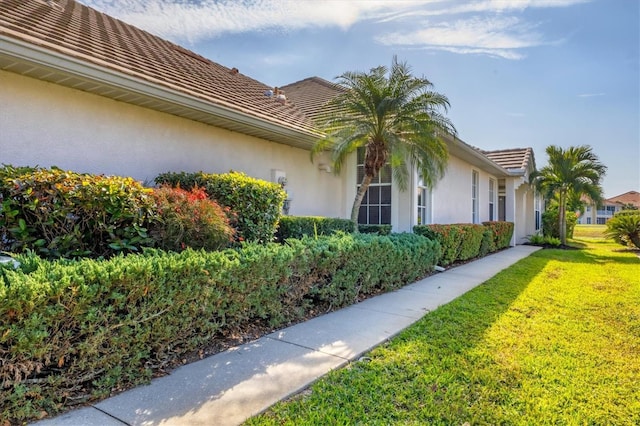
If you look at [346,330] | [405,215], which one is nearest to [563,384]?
[346,330]

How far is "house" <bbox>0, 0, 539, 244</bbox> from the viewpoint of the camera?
516cm

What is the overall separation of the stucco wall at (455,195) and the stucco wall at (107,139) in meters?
6.48

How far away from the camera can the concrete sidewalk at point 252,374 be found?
2.80m

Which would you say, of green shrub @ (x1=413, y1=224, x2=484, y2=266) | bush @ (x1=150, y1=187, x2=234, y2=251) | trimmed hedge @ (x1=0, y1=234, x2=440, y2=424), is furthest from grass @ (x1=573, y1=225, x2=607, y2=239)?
bush @ (x1=150, y1=187, x2=234, y2=251)

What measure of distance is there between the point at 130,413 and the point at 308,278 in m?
2.94

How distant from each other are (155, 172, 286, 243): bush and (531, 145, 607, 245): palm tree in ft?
57.0

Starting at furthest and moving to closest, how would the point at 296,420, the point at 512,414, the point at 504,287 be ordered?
1. the point at 504,287
2. the point at 512,414
3. the point at 296,420

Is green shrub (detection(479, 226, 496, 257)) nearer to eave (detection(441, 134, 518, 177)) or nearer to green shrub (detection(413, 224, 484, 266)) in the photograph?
green shrub (detection(413, 224, 484, 266))

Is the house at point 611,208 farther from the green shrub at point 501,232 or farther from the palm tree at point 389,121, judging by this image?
the palm tree at point 389,121

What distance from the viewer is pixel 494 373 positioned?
364 centimetres

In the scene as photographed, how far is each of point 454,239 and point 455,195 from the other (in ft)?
14.4

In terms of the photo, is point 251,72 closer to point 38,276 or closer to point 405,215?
point 405,215

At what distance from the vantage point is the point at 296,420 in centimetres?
279

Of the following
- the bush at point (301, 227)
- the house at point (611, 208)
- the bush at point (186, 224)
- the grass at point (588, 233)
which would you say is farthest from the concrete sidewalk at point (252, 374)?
the house at point (611, 208)
